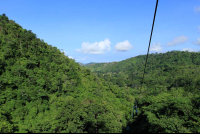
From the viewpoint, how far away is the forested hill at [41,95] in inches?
840

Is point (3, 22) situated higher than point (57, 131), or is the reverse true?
point (3, 22)

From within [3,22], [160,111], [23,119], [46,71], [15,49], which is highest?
[3,22]

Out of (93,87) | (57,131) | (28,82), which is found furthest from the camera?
(93,87)

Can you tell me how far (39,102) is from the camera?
3575cm

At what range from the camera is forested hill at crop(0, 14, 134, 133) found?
70.0 ft

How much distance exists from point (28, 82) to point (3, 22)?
30114 mm

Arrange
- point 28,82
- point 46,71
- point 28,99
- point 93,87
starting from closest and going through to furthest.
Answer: point 28,99 → point 28,82 → point 46,71 → point 93,87

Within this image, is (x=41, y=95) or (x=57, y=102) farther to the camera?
(x=57, y=102)

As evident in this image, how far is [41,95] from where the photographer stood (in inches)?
1463

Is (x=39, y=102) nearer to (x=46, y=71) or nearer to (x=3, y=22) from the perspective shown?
(x=46, y=71)

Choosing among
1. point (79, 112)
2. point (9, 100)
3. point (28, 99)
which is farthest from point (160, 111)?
point (9, 100)

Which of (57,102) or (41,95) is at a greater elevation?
(41,95)

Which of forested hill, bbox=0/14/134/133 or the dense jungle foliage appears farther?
forested hill, bbox=0/14/134/133

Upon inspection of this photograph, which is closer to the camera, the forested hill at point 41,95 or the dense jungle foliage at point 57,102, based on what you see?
the dense jungle foliage at point 57,102
